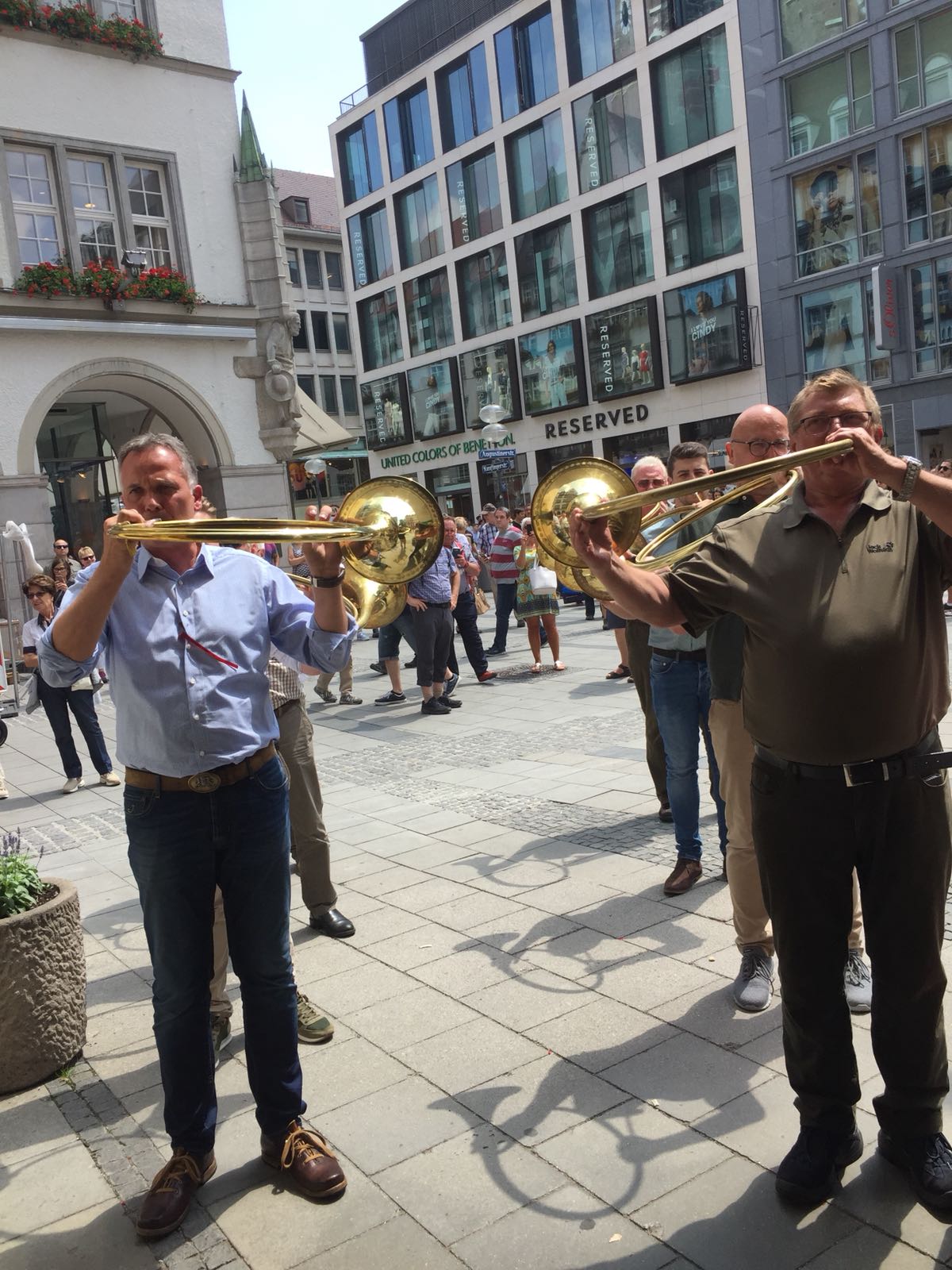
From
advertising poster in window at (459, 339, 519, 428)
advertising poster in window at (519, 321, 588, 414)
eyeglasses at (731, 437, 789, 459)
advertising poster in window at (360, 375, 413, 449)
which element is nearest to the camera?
eyeglasses at (731, 437, 789, 459)

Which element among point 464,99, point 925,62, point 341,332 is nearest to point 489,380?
point 464,99

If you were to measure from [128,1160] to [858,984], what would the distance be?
8.49 feet

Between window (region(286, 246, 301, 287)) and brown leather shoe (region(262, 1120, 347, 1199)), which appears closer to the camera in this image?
brown leather shoe (region(262, 1120, 347, 1199))

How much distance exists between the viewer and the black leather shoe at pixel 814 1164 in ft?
9.46

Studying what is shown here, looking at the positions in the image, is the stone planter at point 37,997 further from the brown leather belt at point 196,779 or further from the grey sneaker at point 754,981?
the grey sneaker at point 754,981

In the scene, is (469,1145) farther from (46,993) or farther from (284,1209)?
(46,993)

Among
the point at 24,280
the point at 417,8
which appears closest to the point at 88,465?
the point at 24,280

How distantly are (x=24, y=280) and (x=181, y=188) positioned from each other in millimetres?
3276

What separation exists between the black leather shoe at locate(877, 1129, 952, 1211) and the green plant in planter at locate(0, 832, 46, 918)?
3.09 metres

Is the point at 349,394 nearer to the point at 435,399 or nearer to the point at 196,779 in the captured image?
the point at 435,399

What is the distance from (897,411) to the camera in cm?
2795

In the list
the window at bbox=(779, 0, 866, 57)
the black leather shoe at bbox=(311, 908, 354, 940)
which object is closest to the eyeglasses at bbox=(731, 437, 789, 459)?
the black leather shoe at bbox=(311, 908, 354, 940)

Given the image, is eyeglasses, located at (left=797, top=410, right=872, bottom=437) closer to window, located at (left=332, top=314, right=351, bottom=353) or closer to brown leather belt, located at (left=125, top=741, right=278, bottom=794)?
brown leather belt, located at (left=125, top=741, right=278, bottom=794)

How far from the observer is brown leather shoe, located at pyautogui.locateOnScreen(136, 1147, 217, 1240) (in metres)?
3.07
